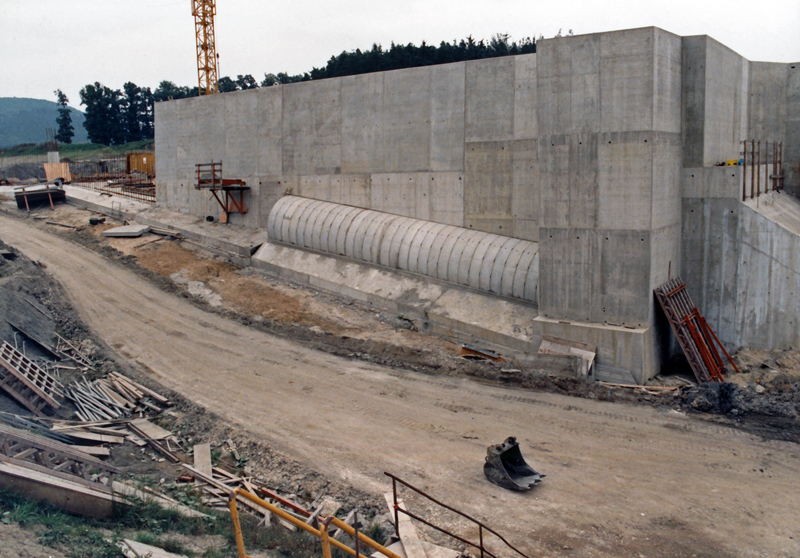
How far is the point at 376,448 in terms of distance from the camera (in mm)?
14078

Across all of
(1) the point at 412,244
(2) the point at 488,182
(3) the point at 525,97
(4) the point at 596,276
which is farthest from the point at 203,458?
(3) the point at 525,97

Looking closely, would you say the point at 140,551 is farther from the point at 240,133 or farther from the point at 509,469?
the point at 240,133

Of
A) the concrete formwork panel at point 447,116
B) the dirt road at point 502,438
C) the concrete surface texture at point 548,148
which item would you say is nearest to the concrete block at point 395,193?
the concrete surface texture at point 548,148

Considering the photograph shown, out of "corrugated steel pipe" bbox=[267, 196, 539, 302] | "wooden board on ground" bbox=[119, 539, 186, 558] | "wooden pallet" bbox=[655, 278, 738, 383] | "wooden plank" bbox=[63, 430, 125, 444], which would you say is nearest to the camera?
"wooden board on ground" bbox=[119, 539, 186, 558]

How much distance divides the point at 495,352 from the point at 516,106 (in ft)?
28.2

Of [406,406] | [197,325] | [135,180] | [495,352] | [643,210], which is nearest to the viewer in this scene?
[406,406]

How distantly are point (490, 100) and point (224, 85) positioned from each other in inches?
2564

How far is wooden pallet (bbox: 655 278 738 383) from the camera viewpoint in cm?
1831

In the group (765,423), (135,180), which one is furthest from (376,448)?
(135,180)

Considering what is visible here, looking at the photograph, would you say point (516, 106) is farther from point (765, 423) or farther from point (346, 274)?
point (765, 423)

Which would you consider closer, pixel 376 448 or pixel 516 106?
pixel 376 448

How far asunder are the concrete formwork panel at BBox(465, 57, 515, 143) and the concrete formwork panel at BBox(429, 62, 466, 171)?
0.32m

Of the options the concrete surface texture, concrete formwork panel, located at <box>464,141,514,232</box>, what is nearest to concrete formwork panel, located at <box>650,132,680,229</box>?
the concrete surface texture

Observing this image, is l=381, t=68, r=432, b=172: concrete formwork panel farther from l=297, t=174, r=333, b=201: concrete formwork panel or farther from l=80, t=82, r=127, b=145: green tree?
l=80, t=82, r=127, b=145: green tree
